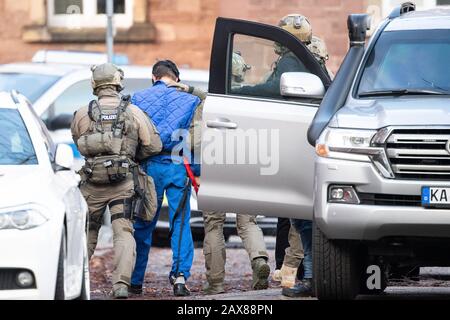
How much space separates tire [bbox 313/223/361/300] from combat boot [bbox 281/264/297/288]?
1802 millimetres

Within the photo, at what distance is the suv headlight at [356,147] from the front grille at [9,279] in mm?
2116

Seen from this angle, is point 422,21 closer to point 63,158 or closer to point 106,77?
point 106,77

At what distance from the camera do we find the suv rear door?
37.6 ft

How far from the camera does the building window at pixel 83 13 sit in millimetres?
28734

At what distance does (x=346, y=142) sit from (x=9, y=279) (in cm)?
228

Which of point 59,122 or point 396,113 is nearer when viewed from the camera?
point 396,113

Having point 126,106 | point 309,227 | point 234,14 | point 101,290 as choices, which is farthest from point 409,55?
point 234,14

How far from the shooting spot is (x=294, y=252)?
510 inches

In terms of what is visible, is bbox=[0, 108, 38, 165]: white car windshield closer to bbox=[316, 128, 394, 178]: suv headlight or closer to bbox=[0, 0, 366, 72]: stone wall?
bbox=[316, 128, 394, 178]: suv headlight

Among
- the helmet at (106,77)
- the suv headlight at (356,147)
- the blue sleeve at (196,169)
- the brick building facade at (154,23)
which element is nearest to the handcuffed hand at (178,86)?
the blue sleeve at (196,169)

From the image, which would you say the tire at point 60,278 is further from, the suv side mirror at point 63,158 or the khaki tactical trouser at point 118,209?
the khaki tactical trouser at point 118,209

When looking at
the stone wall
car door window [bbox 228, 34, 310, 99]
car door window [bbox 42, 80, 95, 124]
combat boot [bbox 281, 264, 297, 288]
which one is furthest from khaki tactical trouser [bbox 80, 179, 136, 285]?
the stone wall

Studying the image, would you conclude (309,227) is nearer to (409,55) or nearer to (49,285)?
(409,55)

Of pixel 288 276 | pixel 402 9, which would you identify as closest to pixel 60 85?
pixel 288 276
